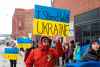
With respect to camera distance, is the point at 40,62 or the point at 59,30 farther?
the point at 59,30

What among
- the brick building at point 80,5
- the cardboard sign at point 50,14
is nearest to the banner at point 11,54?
the cardboard sign at point 50,14

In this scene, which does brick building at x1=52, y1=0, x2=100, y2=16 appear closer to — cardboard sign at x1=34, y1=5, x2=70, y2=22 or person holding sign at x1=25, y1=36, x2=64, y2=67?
cardboard sign at x1=34, y1=5, x2=70, y2=22

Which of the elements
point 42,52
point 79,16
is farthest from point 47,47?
point 79,16

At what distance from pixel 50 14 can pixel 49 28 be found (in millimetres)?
524

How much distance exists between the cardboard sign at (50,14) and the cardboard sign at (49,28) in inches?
4.7

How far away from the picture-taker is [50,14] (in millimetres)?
10672

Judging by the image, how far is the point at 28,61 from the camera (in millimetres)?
7805

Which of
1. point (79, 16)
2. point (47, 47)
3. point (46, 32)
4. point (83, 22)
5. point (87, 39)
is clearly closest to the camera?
point (47, 47)

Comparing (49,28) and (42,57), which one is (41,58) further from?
(49,28)

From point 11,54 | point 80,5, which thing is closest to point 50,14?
point 11,54

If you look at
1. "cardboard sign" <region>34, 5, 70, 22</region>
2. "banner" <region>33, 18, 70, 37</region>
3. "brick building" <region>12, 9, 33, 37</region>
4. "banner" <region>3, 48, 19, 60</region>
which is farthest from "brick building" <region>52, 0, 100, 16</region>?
"brick building" <region>12, 9, 33, 37</region>

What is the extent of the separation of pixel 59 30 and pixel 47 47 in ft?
9.97

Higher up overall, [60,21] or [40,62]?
[60,21]

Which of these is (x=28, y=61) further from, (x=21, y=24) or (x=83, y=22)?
(x=21, y=24)
